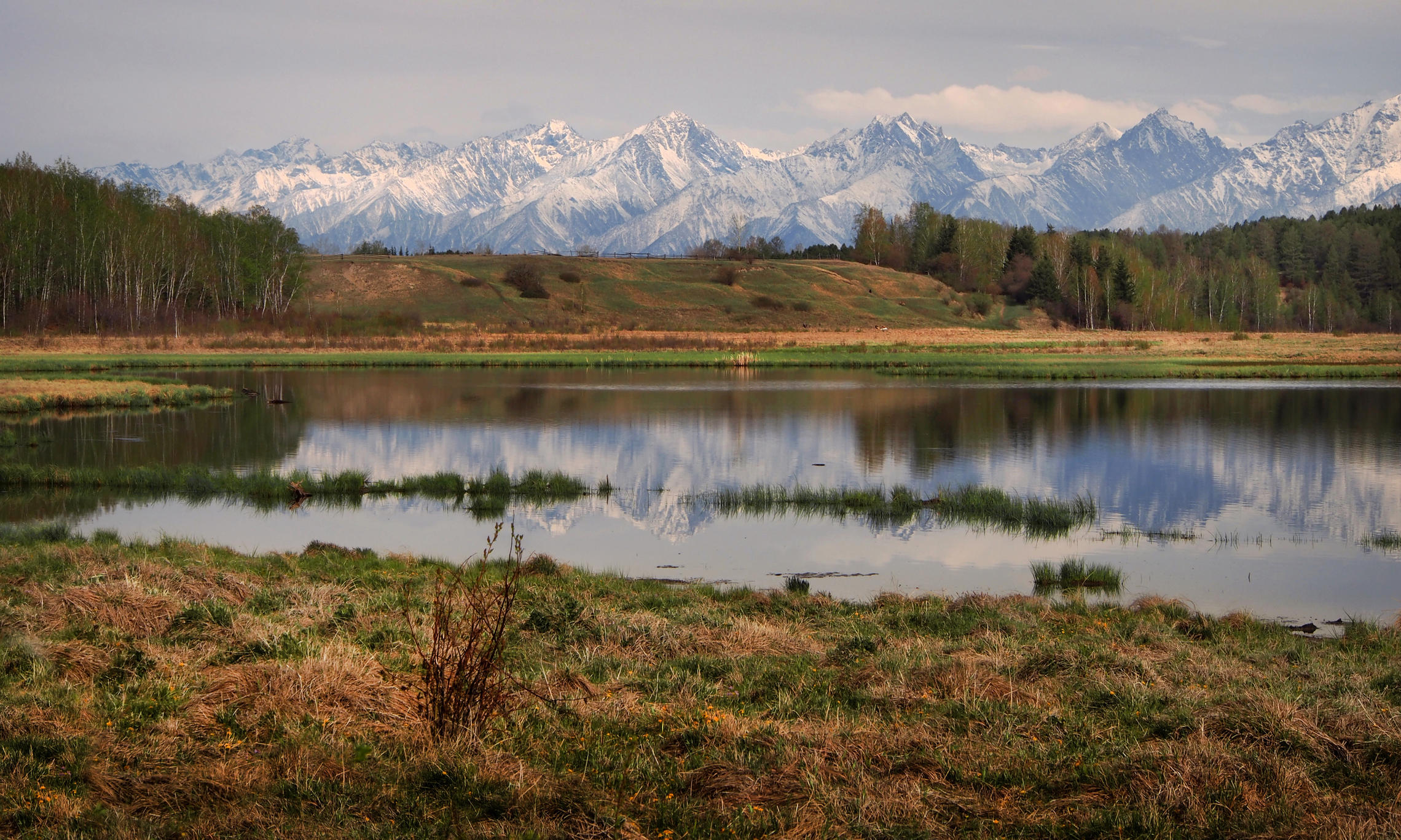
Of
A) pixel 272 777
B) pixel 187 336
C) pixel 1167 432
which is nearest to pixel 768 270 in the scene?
pixel 187 336

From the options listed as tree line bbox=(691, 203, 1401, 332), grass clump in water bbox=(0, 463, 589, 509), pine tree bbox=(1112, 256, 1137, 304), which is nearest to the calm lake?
grass clump in water bbox=(0, 463, 589, 509)

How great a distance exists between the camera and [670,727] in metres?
8.77

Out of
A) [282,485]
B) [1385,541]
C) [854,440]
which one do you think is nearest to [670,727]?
[1385,541]

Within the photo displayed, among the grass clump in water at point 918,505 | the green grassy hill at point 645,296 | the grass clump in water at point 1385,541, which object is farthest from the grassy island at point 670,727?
the green grassy hill at point 645,296

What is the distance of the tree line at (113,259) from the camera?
92938mm

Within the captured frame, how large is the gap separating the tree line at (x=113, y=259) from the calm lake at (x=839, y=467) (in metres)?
43.6

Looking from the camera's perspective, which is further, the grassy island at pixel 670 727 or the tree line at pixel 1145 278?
the tree line at pixel 1145 278

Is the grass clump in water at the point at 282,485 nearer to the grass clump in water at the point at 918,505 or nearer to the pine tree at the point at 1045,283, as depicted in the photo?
the grass clump in water at the point at 918,505

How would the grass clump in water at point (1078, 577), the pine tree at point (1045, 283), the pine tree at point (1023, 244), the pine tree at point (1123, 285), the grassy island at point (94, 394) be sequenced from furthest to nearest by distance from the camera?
the pine tree at point (1023, 244) < the pine tree at point (1045, 283) < the pine tree at point (1123, 285) < the grassy island at point (94, 394) < the grass clump in water at point (1078, 577)

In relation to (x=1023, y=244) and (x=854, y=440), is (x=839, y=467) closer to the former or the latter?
(x=854, y=440)

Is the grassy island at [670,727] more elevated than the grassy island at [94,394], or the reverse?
the grassy island at [94,394]

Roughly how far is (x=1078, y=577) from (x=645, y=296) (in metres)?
133

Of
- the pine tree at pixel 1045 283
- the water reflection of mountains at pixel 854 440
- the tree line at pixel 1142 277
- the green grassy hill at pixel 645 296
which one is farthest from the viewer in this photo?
the pine tree at pixel 1045 283

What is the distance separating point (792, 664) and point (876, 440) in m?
27.8
